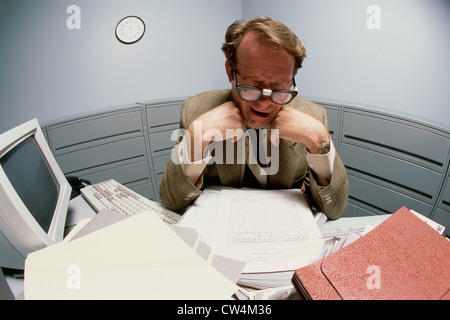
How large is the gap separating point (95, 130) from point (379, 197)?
2.19 m

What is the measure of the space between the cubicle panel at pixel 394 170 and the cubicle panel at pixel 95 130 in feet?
5.51

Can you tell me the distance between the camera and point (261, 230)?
714mm

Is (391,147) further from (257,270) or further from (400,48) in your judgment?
(257,270)

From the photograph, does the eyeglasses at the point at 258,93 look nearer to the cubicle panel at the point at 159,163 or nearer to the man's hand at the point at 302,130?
the man's hand at the point at 302,130

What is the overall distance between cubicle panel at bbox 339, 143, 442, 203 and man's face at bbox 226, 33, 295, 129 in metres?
1.18

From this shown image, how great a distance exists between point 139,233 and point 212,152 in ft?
1.90

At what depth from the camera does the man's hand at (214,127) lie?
897 mm

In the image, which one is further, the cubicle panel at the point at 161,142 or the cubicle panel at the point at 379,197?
the cubicle panel at the point at 161,142

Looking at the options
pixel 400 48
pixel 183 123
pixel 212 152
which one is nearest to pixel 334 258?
pixel 212 152

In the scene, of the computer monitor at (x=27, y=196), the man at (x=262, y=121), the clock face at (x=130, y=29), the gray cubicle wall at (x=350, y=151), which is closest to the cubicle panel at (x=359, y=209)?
the gray cubicle wall at (x=350, y=151)

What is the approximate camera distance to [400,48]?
5.23 feet

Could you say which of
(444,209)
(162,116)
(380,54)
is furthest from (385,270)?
(162,116)

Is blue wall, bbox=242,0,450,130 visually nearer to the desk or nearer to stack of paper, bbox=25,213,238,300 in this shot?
the desk

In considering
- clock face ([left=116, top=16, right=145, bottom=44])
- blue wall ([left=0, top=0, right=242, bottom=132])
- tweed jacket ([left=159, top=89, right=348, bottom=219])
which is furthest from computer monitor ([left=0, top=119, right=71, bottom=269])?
clock face ([left=116, top=16, right=145, bottom=44])
